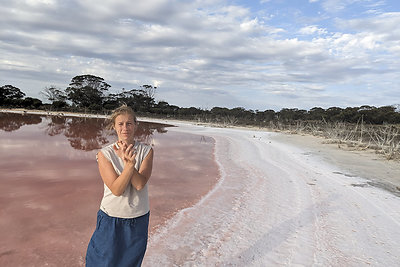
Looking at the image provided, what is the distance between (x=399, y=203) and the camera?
196 inches

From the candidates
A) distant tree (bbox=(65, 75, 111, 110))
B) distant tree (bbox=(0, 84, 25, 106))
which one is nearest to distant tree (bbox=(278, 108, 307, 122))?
distant tree (bbox=(65, 75, 111, 110))

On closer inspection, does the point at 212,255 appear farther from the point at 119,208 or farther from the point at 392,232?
the point at 392,232

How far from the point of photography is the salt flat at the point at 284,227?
296 cm

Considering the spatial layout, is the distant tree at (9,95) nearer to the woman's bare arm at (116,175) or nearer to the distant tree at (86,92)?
the distant tree at (86,92)

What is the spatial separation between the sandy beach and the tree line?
108 feet

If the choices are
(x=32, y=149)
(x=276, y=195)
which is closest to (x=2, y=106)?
(x=32, y=149)

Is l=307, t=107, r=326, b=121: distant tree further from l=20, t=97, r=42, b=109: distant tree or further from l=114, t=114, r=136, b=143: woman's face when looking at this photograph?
l=20, t=97, r=42, b=109: distant tree

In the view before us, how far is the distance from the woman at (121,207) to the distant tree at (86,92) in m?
52.8

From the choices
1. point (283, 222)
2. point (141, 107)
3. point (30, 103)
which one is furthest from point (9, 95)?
point (283, 222)

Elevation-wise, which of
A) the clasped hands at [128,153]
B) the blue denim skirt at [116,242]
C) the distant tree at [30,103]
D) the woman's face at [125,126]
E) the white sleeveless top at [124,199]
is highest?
the distant tree at [30,103]

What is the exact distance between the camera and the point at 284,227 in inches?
149

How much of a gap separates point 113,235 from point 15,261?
6.13 feet

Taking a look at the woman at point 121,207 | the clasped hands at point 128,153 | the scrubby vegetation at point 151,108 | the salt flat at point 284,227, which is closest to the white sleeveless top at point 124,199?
the woman at point 121,207

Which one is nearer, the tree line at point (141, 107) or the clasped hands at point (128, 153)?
the clasped hands at point (128, 153)
